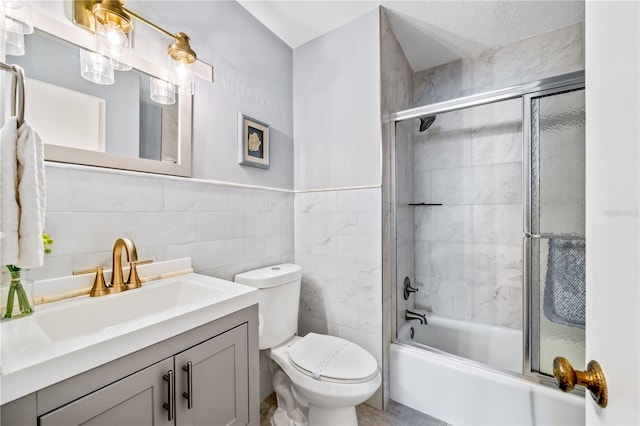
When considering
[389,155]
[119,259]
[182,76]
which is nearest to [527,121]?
[389,155]

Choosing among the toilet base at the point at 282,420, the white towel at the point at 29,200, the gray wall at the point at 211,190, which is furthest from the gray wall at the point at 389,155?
the white towel at the point at 29,200

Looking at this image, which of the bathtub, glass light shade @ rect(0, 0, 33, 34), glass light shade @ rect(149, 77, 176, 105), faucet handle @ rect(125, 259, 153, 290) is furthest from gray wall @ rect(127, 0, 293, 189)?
the bathtub

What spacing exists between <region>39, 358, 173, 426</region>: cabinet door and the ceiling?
1.90 metres

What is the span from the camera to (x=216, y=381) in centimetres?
89

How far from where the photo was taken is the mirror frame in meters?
0.93

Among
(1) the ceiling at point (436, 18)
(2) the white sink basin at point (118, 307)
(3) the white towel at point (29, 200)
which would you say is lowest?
(2) the white sink basin at point (118, 307)

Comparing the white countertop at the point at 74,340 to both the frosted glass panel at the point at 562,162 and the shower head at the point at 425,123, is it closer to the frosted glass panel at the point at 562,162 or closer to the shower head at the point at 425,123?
the frosted glass panel at the point at 562,162

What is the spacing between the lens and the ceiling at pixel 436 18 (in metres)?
1.61

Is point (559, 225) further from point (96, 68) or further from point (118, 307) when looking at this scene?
point (96, 68)

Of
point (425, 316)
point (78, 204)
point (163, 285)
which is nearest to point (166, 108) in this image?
point (78, 204)

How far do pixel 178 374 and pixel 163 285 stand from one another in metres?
0.42

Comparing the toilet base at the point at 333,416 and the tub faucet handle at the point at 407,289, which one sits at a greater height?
the tub faucet handle at the point at 407,289
